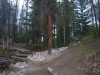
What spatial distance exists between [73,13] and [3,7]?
34.1 ft

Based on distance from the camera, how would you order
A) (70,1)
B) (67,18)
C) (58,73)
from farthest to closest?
1. (70,1)
2. (67,18)
3. (58,73)

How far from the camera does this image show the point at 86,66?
4012mm

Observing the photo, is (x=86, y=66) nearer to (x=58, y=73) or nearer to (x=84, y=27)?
(x=58, y=73)

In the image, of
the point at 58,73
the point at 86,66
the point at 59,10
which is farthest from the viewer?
the point at 59,10

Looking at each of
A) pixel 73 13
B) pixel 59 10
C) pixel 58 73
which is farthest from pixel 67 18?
pixel 58 73

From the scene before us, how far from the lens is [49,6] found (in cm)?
1062

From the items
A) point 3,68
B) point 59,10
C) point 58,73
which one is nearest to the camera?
point 58,73

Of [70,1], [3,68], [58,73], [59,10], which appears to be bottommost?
[3,68]

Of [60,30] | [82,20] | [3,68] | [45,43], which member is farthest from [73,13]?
[3,68]

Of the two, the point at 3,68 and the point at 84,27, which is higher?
the point at 84,27

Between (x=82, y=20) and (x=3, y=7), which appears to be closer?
(x=3, y=7)

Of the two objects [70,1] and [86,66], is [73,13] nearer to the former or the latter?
[70,1]

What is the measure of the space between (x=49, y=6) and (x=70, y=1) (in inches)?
323

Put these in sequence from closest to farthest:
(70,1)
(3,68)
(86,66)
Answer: (86,66), (3,68), (70,1)
